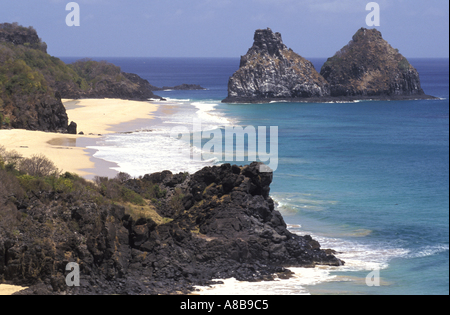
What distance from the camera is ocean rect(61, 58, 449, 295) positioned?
15.0 metres

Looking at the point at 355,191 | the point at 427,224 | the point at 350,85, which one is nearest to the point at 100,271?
the point at 427,224

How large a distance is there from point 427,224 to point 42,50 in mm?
71776

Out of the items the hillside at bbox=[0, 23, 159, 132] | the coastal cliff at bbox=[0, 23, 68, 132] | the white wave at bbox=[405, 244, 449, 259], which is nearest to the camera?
the white wave at bbox=[405, 244, 449, 259]

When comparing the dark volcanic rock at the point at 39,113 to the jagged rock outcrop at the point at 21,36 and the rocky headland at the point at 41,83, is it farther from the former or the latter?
the jagged rock outcrop at the point at 21,36

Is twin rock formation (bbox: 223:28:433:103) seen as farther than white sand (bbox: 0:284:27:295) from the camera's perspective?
Yes

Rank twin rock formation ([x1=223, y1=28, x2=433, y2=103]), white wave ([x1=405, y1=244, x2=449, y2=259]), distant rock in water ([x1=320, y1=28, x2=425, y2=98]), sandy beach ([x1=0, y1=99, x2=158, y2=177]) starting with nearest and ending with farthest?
white wave ([x1=405, y1=244, x2=449, y2=259]) → sandy beach ([x1=0, y1=99, x2=158, y2=177]) → twin rock formation ([x1=223, y1=28, x2=433, y2=103]) → distant rock in water ([x1=320, y1=28, x2=425, y2=98])

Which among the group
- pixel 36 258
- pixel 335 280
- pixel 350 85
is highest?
pixel 350 85

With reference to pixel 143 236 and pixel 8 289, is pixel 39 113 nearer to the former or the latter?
pixel 143 236

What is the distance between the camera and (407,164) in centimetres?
3575

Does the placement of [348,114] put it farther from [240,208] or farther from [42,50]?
[240,208]

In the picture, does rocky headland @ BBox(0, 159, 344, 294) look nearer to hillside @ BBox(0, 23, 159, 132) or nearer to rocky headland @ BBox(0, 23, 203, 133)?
hillside @ BBox(0, 23, 159, 132)

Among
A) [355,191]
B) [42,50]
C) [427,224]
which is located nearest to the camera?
[427,224]

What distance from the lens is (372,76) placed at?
10150cm

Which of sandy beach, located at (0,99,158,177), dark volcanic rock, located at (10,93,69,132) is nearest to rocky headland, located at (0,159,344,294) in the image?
sandy beach, located at (0,99,158,177)
